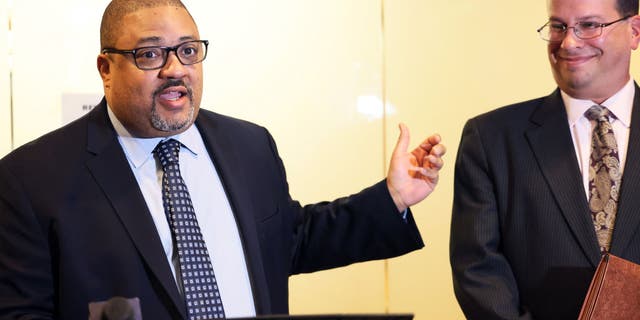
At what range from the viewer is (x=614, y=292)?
2.23m

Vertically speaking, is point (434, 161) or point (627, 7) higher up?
point (627, 7)

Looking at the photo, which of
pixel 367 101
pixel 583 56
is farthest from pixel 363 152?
pixel 583 56

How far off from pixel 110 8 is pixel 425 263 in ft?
7.96

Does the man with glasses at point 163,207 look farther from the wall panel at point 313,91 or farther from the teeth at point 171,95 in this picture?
the wall panel at point 313,91

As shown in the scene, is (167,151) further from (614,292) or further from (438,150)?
(614,292)

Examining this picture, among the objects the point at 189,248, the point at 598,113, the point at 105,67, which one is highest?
the point at 105,67

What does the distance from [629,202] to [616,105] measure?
0.99 ft

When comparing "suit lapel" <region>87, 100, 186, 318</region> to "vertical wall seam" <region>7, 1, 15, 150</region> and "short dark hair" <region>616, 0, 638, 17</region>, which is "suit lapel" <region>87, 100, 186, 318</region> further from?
"vertical wall seam" <region>7, 1, 15, 150</region>

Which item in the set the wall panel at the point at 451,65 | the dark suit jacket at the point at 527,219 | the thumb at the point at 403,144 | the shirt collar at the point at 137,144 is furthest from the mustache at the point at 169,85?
the wall panel at the point at 451,65

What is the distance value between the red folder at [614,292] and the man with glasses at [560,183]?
1.11 feet

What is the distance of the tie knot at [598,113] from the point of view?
2.73 metres

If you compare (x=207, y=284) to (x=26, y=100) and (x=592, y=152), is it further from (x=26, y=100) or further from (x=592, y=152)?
(x=26, y=100)

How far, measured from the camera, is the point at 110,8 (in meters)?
2.43

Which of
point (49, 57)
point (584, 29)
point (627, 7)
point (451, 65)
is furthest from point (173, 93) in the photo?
point (451, 65)
